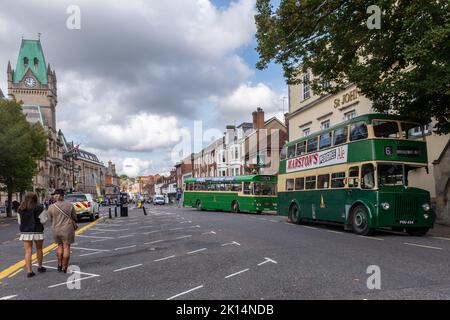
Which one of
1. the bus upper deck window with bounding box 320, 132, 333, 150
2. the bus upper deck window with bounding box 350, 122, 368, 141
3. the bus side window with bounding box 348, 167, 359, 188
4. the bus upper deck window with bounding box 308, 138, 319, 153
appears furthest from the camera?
the bus upper deck window with bounding box 308, 138, 319, 153

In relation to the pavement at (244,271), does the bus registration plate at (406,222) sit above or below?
above

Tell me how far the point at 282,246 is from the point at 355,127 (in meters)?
6.26

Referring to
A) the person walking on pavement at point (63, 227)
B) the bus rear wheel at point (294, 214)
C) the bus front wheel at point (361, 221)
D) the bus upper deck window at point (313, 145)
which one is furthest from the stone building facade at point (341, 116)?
the person walking on pavement at point (63, 227)

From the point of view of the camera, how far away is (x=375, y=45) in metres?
14.8

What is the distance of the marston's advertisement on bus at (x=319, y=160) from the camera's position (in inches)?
668

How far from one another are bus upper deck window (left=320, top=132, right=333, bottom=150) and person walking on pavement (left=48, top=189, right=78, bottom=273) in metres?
11.9

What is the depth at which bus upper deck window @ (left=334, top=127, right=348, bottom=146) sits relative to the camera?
16794mm

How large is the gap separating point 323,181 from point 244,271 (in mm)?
10954

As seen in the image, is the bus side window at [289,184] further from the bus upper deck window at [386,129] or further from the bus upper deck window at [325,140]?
the bus upper deck window at [386,129]

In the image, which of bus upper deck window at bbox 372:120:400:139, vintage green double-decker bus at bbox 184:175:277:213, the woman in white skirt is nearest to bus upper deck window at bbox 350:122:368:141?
bus upper deck window at bbox 372:120:400:139

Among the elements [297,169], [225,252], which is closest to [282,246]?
[225,252]

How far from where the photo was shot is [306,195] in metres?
20.3

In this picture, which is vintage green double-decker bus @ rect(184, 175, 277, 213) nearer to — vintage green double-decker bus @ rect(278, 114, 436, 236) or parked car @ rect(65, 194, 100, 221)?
parked car @ rect(65, 194, 100, 221)

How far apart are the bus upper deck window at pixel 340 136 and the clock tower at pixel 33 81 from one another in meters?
98.3
